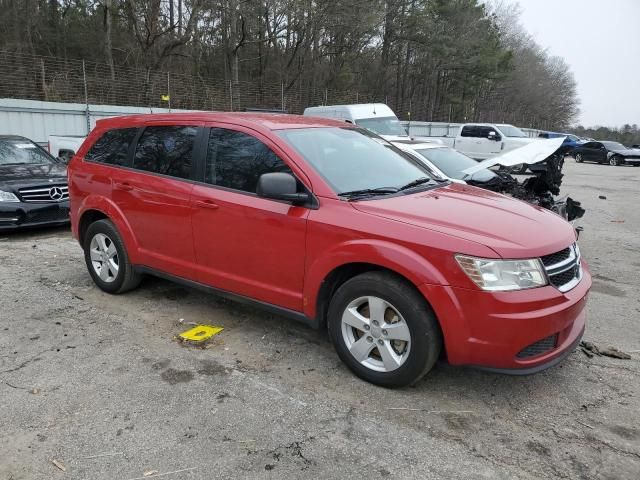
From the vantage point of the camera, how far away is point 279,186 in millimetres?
3332

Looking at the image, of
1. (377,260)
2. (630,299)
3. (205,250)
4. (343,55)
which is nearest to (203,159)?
(205,250)

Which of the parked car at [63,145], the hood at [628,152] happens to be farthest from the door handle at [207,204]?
the hood at [628,152]

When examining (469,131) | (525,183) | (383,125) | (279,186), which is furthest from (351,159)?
(469,131)

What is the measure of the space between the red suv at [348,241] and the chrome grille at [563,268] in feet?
0.04

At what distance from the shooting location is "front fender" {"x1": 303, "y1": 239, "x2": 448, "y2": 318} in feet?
9.71

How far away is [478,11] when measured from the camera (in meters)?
40.0

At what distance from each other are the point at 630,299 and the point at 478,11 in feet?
133

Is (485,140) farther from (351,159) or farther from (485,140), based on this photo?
(351,159)

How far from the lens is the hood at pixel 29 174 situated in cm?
753

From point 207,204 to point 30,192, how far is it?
4.91 m

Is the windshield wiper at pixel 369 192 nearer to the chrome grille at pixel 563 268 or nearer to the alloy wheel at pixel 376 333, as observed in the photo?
the alloy wheel at pixel 376 333

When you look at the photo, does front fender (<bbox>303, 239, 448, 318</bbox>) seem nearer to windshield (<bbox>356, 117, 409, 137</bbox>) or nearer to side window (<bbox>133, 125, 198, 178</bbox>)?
side window (<bbox>133, 125, 198, 178</bbox>)

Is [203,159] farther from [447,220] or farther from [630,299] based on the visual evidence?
[630,299]

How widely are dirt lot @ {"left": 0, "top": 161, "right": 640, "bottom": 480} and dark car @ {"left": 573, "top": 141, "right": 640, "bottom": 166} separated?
29.3 metres
